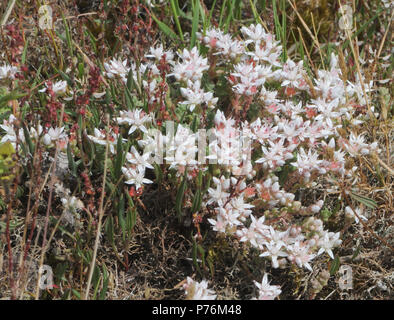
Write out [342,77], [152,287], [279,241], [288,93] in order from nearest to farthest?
[279,241]
[152,287]
[288,93]
[342,77]

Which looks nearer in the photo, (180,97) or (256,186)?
(256,186)

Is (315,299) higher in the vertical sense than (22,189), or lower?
lower

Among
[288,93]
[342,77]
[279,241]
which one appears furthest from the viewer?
[342,77]

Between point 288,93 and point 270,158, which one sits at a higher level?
point 288,93

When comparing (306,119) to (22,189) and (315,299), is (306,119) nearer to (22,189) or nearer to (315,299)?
(315,299)

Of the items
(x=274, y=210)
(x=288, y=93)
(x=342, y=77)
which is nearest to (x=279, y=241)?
(x=274, y=210)

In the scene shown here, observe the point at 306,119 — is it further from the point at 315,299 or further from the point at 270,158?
the point at 315,299

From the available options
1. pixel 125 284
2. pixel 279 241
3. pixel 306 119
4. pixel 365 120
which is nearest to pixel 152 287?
pixel 125 284

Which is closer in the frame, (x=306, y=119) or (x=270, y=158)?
(x=270, y=158)

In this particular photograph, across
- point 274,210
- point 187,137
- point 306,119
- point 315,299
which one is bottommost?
point 315,299
